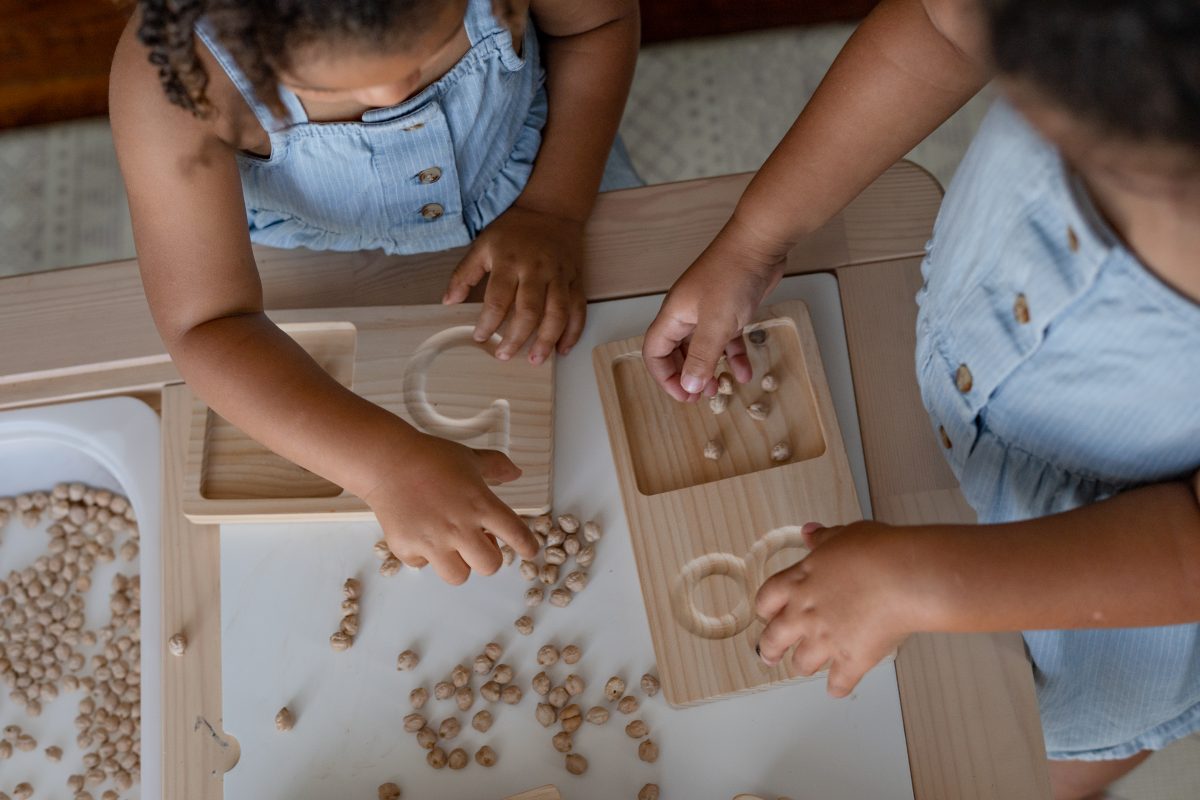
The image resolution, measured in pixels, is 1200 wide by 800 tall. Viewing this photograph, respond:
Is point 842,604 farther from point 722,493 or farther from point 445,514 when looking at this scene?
point 445,514

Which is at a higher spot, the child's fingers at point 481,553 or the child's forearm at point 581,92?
the child's forearm at point 581,92

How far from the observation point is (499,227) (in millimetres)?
841

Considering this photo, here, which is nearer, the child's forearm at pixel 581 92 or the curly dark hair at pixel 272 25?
the curly dark hair at pixel 272 25

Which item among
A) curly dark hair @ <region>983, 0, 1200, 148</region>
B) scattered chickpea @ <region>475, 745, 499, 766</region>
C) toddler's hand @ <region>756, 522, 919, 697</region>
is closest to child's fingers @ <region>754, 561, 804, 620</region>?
toddler's hand @ <region>756, 522, 919, 697</region>

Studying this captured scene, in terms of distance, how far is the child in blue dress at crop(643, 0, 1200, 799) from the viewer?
0.60 metres

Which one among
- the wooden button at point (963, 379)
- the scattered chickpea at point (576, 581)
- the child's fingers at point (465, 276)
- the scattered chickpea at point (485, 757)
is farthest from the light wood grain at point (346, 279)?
the scattered chickpea at point (485, 757)

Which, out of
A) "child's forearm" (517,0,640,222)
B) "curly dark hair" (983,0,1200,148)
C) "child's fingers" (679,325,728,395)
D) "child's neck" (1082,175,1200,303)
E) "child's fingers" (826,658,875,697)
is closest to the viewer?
"curly dark hair" (983,0,1200,148)

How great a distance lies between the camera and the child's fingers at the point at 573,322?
78 centimetres

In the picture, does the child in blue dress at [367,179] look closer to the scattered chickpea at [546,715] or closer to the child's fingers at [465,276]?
the child's fingers at [465,276]

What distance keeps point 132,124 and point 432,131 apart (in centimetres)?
21

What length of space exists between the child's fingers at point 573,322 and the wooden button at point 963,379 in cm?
28

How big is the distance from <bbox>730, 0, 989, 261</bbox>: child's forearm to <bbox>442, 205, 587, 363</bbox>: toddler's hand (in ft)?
0.45

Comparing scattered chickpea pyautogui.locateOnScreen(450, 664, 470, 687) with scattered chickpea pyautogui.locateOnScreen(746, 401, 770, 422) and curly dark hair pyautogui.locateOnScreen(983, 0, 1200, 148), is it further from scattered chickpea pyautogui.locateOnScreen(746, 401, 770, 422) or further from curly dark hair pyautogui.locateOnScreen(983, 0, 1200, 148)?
curly dark hair pyautogui.locateOnScreen(983, 0, 1200, 148)

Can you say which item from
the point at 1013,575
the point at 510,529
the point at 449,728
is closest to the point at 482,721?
the point at 449,728
